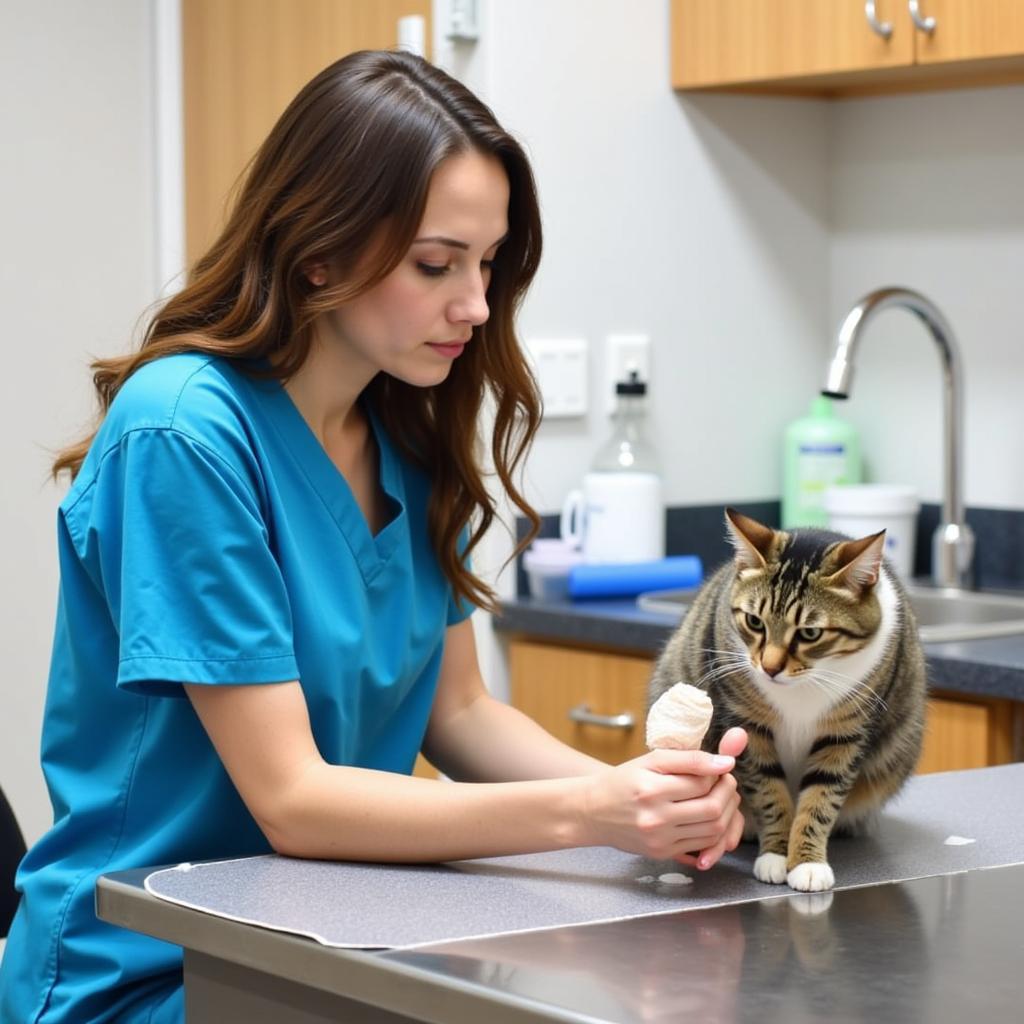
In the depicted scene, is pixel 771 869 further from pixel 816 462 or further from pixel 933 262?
pixel 933 262

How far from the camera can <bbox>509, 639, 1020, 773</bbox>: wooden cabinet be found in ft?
7.14

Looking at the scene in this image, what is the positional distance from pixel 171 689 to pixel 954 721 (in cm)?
117

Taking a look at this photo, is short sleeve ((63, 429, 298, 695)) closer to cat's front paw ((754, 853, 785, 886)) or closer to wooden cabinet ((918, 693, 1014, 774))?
cat's front paw ((754, 853, 785, 886))

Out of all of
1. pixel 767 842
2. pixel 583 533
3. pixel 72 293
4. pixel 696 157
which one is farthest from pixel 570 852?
pixel 72 293

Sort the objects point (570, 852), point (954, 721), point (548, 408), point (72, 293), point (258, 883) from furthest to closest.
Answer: point (72, 293), point (548, 408), point (954, 721), point (570, 852), point (258, 883)

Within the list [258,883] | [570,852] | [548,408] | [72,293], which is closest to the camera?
[258,883]

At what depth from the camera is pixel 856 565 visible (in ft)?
4.08

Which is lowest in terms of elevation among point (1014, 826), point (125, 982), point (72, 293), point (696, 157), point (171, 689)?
→ point (125, 982)

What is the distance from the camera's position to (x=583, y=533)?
2734 mm

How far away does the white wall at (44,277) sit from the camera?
299 centimetres

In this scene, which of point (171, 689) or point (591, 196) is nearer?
point (171, 689)

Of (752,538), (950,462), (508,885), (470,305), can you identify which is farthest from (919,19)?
(508,885)

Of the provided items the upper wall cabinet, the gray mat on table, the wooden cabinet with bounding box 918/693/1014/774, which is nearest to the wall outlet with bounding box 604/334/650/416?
the upper wall cabinet

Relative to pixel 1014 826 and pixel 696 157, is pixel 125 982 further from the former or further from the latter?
pixel 696 157
